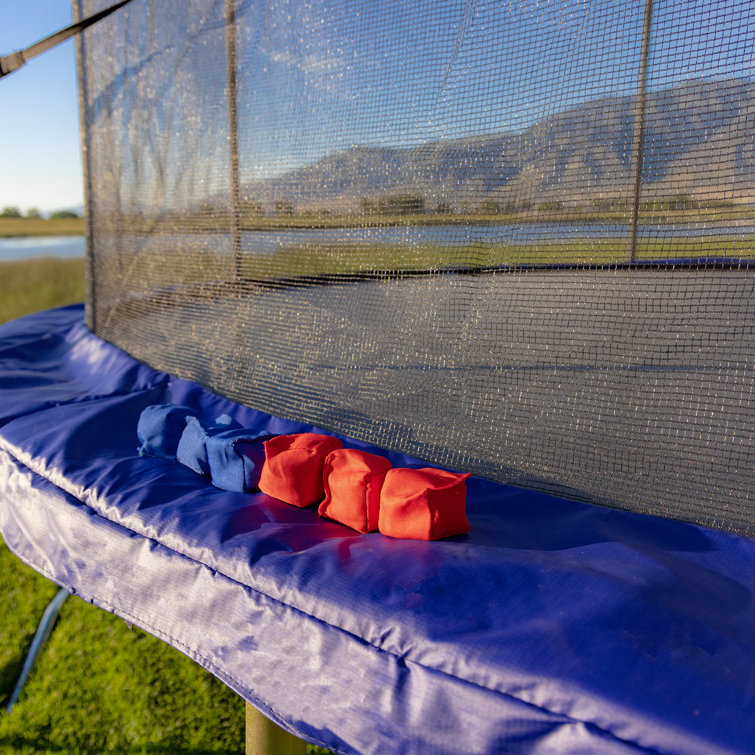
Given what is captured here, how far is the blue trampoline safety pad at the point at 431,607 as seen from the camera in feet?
2.02

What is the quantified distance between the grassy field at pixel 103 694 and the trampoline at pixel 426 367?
0.29 metres

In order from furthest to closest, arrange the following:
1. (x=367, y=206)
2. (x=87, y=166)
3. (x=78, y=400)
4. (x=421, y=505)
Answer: (x=87, y=166) → (x=78, y=400) → (x=367, y=206) → (x=421, y=505)

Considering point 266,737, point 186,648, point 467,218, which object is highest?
point 467,218

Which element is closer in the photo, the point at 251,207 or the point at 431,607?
the point at 431,607

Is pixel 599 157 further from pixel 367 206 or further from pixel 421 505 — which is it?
pixel 421 505

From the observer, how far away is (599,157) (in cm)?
134

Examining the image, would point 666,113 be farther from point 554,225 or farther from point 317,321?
point 317,321

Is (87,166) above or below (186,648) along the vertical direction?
above

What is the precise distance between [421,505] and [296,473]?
241 millimetres

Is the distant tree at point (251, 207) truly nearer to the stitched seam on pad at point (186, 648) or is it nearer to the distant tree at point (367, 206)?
the distant tree at point (367, 206)

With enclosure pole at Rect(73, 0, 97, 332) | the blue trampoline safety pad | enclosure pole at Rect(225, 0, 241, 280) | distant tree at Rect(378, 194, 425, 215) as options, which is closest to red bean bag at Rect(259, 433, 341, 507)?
the blue trampoline safety pad

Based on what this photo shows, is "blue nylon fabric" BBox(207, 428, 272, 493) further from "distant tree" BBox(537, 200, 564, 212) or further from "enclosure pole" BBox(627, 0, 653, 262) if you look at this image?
"enclosure pole" BBox(627, 0, 653, 262)

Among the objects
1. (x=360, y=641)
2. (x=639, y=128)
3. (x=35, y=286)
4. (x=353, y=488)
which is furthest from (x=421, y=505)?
(x=35, y=286)

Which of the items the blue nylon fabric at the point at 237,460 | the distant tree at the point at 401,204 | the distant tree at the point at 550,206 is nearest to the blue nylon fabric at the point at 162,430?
the blue nylon fabric at the point at 237,460
